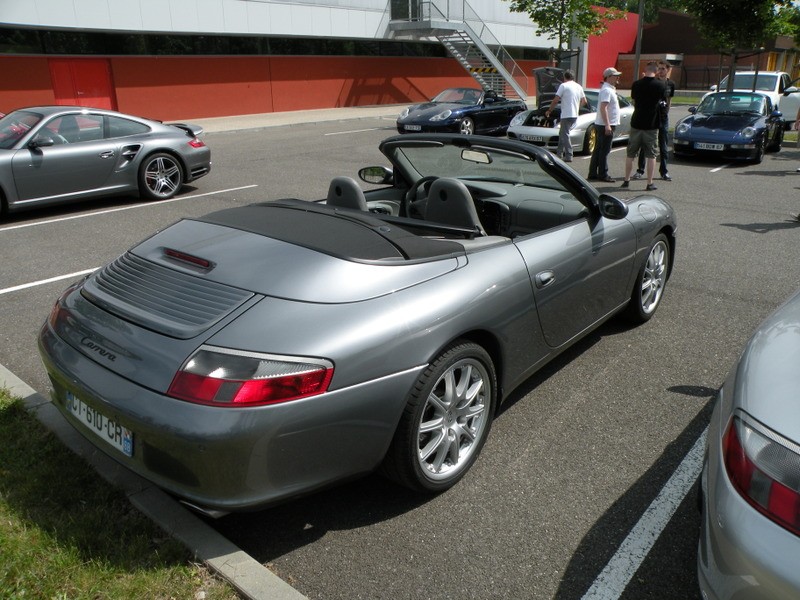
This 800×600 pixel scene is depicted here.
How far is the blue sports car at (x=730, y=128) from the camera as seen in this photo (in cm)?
1296

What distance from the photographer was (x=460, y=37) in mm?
30281

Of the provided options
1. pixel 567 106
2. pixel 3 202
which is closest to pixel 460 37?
pixel 567 106

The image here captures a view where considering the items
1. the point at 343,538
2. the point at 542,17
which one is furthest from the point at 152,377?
the point at 542,17

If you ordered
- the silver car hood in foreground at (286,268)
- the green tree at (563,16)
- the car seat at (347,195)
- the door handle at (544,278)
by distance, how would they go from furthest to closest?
1. the green tree at (563,16)
2. the car seat at (347,195)
3. the door handle at (544,278)
4. the silver car hood in foreground at (286,268)

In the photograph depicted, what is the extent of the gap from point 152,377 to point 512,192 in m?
2.79

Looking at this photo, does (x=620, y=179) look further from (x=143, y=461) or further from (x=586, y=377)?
(x=143, y=461)

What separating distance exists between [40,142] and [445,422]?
292 inches

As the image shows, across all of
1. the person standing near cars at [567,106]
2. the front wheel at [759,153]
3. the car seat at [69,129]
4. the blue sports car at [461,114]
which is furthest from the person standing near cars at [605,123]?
the car seat at [69,129]

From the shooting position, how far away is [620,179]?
37.9 feet

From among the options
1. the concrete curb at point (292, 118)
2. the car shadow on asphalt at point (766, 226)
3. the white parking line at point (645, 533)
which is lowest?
the car shadow on asphalt at point (766, 226)

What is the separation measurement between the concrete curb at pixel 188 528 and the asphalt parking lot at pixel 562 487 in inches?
4.9

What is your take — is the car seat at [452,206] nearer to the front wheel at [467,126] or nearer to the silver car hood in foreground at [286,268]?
the silver car hood in foreground at [286,268]

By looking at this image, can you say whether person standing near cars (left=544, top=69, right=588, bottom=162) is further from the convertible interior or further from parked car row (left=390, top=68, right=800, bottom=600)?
parked car row (left=390, top=68, right=800, bottom=600)

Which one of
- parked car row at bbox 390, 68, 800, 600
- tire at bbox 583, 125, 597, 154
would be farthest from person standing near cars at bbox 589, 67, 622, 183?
parked car row at bbox 390, 68, 800, 600
